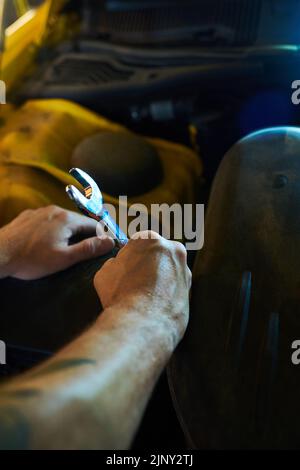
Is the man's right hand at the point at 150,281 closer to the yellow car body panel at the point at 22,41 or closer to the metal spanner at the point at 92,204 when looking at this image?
the metal spanner at the point at 92,204

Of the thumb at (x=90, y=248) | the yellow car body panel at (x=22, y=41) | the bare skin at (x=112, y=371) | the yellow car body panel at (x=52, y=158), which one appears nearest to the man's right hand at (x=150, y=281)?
the bare skin at (x=112, y=371)

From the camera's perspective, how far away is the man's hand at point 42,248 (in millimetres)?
780

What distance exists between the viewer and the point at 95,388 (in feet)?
1.43

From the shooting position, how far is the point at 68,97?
4.01 feet

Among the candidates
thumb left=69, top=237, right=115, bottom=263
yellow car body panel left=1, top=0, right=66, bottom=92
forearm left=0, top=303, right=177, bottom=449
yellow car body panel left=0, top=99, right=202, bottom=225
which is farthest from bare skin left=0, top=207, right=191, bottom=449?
yellow car body panel left=1, top=0, right=66, bottom=92

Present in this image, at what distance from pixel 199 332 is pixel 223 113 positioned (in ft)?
2.22

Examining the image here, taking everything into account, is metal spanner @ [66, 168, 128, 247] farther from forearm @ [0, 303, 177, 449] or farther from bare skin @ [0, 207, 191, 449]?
forearm @ [0, 303, 177, 449]

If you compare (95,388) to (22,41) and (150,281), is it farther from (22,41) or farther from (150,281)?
(22,41)

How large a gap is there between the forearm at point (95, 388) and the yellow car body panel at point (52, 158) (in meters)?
0.51

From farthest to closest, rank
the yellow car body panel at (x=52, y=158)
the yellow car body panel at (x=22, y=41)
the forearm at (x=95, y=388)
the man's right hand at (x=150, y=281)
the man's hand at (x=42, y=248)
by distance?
the yellow car body panel at (x=22, y=41)
the yellow car body panel at (x=52, y=158)
the man's hand at (x=42, y=248)
the man's right hand at (x=150, y=281)
the forearm at (x=95, y=388)

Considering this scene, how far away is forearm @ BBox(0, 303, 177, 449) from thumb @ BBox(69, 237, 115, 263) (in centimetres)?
26

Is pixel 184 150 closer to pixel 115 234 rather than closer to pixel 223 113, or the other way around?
pixel 223 113

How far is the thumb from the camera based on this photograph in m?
0.78

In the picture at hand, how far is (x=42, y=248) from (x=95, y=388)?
15.3 inches
